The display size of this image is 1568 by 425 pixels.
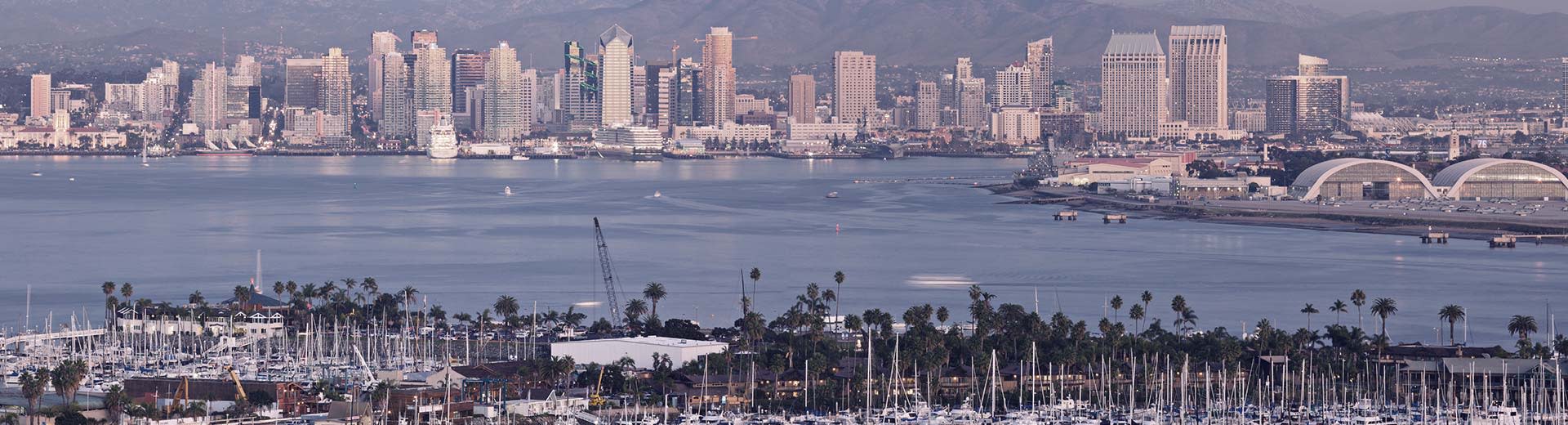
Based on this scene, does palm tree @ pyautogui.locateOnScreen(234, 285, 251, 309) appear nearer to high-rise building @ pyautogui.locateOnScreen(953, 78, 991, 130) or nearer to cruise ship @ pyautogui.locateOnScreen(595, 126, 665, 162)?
cruise ship @ pyautogui.locateOnScreen(595, 126, 665, 162)

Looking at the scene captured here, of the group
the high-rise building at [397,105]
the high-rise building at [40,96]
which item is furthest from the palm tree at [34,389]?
the high-rise building at [40,96]

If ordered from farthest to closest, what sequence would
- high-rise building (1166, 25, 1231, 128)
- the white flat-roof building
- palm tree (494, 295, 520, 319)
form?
high-rise building (1166, 25, 1231, 128)
palm tree (494, 295, 520, 319)
the white flat-roof building

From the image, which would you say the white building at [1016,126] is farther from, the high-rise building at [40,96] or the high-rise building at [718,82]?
the high-rise building at [40,96]

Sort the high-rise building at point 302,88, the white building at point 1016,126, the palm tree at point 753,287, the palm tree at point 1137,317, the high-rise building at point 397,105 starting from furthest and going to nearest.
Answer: the high-rise building at point 302,88 → the high-rise building at point 397,105 → the white building at point 1016,126 → the palm tree at point 753,287 → the palm tree at point 1137,317

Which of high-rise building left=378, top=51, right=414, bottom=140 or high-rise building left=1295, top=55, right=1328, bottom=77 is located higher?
high-rise building left=1295, top=55, right=1328, bottom=77

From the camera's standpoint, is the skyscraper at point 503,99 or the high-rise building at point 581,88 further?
the high-rise building at point 581,88

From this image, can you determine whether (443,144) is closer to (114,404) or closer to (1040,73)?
(1040,73)

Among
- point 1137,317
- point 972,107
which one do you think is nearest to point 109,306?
point 1137,317

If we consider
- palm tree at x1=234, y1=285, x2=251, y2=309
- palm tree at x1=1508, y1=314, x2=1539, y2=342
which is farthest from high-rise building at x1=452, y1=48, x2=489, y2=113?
palm tree at x1=1508, y1=314, x2=1539, y2=342
